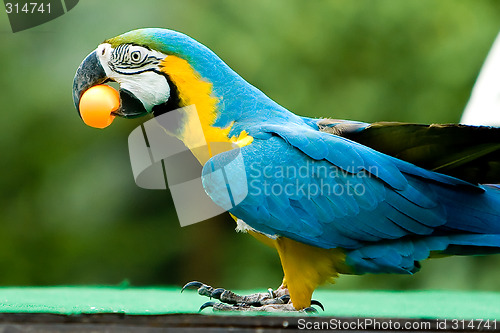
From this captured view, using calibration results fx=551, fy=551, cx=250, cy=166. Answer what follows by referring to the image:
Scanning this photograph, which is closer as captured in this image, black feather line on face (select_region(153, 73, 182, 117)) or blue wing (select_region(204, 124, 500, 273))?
blue wing (select_region(204, 124, 500, 273))

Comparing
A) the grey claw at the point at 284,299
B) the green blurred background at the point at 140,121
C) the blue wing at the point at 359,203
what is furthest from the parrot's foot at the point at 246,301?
the green blurred background at the point at 140,121

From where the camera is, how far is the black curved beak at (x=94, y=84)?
6.14ft

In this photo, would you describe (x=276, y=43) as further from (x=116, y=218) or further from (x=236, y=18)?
(x=116, y=218)

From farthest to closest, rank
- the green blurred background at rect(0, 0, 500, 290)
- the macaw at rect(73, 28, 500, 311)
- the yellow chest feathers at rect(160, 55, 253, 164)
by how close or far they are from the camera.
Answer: the green blurred background at rect(0, 0, 500, 290) < the yellow chest feathers at rect(160, 55, 253, 164) < the macaw at rect(73, 28, 500, 311)

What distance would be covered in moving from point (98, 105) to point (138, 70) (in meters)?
0.18

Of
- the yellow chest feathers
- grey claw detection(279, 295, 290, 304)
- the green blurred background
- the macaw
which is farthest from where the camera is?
the green blurred background

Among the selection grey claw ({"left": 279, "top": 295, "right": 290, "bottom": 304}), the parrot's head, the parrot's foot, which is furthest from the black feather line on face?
grey claw ({"left": 279, "top": 295, "right": 290, "bottom": 304})

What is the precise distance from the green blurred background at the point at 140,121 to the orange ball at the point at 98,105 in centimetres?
210

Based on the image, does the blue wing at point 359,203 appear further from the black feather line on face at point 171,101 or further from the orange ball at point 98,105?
the orange ball at point 98,105

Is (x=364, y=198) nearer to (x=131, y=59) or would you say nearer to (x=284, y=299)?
(x=284, y=299)

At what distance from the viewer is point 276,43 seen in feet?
13.4

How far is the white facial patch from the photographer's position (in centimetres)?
182

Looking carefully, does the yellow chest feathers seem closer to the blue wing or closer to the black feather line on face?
the black feather line on face

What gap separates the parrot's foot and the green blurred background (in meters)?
1.87
